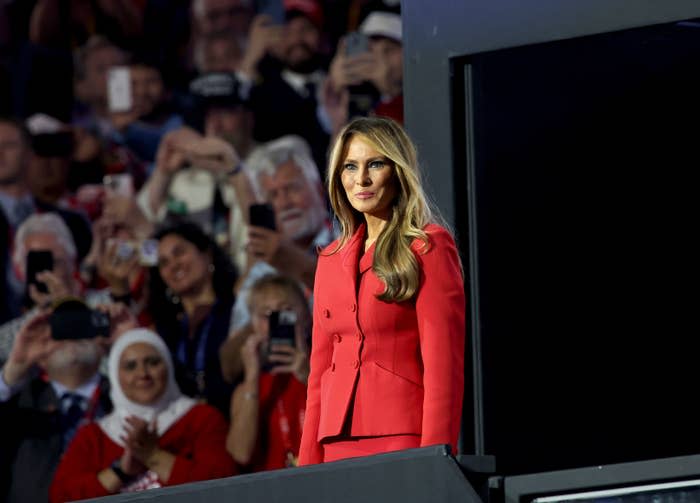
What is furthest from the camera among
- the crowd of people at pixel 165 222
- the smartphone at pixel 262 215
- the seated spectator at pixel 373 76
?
the smartphone at pixel 262 215

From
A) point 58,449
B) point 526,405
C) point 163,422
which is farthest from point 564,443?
point 58,449

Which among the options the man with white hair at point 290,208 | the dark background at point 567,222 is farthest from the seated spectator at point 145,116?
the dark background at point 567,222

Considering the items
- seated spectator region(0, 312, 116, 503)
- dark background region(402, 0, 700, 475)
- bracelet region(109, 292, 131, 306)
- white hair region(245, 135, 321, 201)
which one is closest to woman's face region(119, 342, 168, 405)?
seated spectator region(0, 312, 116, 503)

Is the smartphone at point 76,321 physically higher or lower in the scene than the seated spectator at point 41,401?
higher

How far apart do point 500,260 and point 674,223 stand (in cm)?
51

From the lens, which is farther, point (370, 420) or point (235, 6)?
point (235, 6)

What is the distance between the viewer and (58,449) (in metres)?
7.84

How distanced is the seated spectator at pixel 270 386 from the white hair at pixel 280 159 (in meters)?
0.59

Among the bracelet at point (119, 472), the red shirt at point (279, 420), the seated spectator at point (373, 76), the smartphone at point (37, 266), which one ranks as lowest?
the bracelet at point (119, 472)

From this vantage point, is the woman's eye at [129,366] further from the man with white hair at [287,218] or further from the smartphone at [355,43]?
the smartphone at [355,43]

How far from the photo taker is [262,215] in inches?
314

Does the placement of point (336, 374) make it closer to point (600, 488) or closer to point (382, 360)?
point (382, 360)

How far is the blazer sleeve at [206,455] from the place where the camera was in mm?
7246

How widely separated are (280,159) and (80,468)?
1928 millimetres
